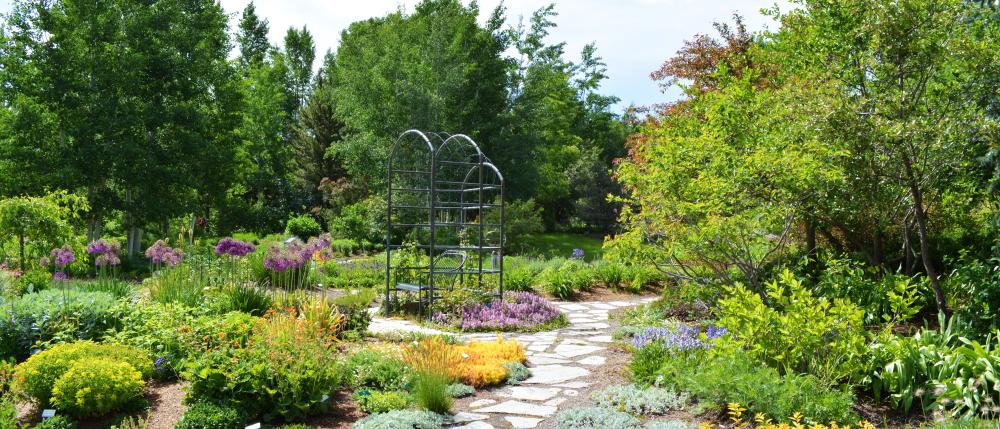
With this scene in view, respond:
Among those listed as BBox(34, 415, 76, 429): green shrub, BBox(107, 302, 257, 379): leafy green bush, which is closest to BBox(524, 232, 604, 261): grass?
BBox(107, 302, 257, 379): leafy green bush

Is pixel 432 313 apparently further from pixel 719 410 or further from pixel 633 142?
pixel 633 142

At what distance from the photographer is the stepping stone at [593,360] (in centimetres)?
588

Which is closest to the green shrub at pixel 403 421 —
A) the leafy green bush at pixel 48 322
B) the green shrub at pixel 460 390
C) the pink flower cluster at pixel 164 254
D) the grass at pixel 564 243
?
the green shrub at pixel 460 390

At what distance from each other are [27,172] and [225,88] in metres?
6.06

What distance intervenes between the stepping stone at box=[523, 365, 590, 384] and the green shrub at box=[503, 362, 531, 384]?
43mm

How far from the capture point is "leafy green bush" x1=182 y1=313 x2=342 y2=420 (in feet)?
13.9

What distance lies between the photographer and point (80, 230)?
1720cm

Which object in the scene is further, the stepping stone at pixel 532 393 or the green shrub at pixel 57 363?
the stepping stone at pixel 532 393

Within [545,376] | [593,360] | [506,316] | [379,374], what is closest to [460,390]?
[379,374]

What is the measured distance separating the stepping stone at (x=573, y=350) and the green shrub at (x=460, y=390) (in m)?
1.50

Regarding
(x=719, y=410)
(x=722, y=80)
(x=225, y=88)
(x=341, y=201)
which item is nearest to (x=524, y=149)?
(x=341, y=201)

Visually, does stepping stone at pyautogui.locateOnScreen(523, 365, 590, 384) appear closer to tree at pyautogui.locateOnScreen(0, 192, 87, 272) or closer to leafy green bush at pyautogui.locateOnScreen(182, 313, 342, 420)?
leafy green bush at pyautogui.locateOnScreen(182, 313, 342, 420)

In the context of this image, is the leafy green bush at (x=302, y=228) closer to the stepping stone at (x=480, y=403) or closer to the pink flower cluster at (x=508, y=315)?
the pink flower cluster at (x=508, y=315)

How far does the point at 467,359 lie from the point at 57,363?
2.84 m
